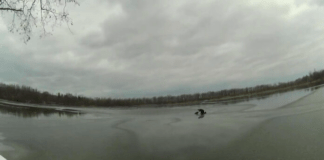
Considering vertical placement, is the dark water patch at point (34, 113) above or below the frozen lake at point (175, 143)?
above

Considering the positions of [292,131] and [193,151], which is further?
[292,131]

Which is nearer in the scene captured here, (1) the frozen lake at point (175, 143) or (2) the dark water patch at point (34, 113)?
(1) the frozen lake at point (175, 143)

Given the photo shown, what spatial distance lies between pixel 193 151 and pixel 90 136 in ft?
19.2

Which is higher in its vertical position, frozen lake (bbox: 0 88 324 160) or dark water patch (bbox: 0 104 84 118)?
dark water patch (bbox: 0 104 84 118)

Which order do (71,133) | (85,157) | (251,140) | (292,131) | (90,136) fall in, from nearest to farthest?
(85,157) < (251,140) < (292,131) < (90,136) < (71,133)

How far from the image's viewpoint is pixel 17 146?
26.2 feet

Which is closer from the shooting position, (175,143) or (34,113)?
(175,143)

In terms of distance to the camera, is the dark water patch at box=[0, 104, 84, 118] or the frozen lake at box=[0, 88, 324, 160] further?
the dark water patch at box=[0, 104, 84, 118]

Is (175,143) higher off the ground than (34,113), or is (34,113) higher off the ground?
(34,113)

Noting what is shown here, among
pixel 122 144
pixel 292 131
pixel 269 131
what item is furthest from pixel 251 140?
pixel 122 144

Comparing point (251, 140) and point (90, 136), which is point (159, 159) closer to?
point (251, 140)

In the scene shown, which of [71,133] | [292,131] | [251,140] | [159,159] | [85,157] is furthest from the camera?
[71,133]

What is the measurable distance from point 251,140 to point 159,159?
423cm

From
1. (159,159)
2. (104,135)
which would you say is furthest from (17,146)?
(159,159)
